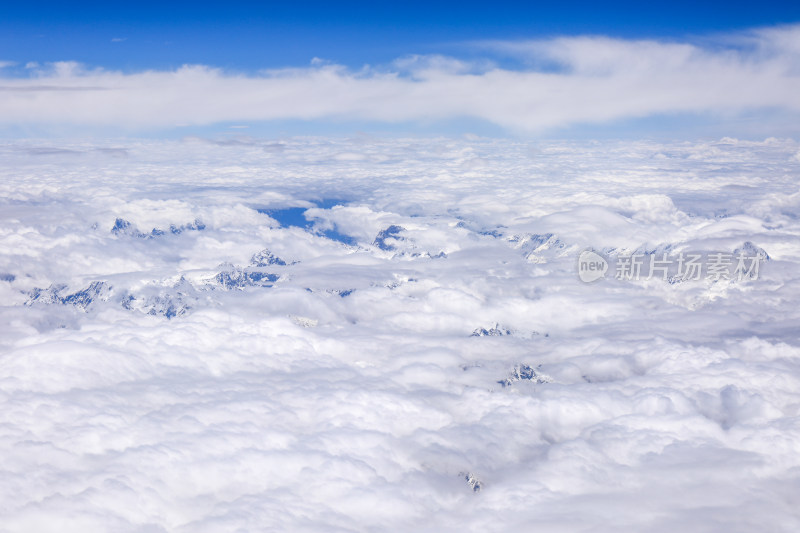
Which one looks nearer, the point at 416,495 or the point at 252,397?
the point at 416,495

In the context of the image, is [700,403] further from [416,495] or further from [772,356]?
[416,495]

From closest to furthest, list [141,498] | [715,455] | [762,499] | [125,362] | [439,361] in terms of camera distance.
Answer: [141,498], [762,499], [715,455], [125,362], [439,361]

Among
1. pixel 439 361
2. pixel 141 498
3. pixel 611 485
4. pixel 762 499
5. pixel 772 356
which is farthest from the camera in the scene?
pixel 439 361

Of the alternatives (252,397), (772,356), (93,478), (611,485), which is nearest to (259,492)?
(93,478)

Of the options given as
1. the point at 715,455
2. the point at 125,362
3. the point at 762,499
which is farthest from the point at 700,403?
the point at 125,362

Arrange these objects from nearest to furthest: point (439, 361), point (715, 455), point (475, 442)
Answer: point (715, 455) < point (475, 442) < point (439, 361)

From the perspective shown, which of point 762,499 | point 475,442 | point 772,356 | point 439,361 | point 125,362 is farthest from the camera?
point 439,361

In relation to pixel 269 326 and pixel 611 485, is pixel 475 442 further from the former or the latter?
pixel 269 326

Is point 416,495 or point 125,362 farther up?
point 125,362

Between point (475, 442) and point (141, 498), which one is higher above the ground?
point (141, 498)
